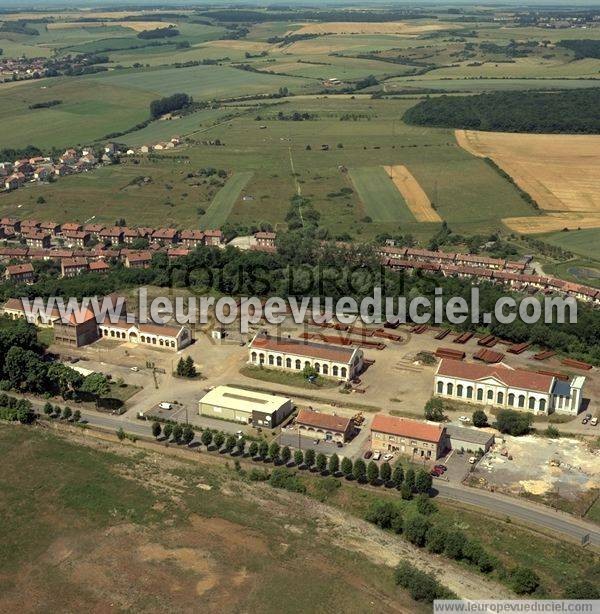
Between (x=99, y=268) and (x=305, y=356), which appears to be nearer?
(x=305, y=356)

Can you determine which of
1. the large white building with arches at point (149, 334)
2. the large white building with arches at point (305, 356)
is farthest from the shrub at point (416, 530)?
the large white building with arches at point (149, 334)

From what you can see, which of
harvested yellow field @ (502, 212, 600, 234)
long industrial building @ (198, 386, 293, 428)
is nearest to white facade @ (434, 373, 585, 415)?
long industrial building @ (198, 386, 293, 428)

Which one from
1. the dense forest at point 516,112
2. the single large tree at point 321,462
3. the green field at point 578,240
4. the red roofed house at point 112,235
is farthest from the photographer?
the dense forest at point 516,112

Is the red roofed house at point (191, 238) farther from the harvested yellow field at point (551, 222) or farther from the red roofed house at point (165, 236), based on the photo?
the harvested yellow field at point (551, 222)

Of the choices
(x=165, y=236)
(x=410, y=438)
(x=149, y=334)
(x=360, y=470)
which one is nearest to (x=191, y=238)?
(x=165, y=236)

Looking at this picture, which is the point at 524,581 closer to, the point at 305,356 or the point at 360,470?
the point at 360,470

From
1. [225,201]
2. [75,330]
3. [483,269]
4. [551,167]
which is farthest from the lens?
[551,167]

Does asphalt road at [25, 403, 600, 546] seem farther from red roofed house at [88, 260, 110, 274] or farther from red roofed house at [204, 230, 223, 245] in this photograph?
red roofed house at [204, 230, 223, 245]
